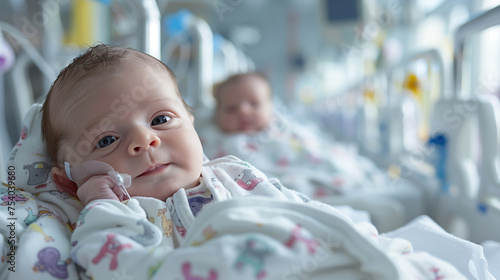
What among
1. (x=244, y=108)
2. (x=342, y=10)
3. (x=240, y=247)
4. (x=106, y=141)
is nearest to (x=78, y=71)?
(x=106, y=141)

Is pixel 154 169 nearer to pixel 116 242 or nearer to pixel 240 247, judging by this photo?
pixel 116 242

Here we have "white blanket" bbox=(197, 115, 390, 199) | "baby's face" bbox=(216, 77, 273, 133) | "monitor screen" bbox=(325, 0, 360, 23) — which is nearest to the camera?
"white blanket" bbox=(197, 115, 390, 199)

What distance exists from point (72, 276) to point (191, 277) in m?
0.22

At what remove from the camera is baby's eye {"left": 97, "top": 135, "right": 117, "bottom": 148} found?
758mm

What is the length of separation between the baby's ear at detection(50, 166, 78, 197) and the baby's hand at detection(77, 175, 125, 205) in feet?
0.32

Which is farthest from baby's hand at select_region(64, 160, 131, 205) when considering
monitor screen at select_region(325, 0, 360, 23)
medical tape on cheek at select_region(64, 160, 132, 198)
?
monitor screen at select_region(325, 0, 360, 23)

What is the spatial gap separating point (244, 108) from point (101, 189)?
4.80 ft

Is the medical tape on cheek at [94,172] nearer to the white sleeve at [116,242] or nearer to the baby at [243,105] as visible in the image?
the white sleeve at [116,242]

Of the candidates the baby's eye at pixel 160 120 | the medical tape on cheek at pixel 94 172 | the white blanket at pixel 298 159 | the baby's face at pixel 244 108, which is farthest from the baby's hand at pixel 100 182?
the baby's face at pixel 244 108

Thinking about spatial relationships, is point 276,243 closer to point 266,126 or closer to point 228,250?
point 228,250

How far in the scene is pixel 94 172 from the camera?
760mm

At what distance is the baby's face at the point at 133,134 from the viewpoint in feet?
2.43

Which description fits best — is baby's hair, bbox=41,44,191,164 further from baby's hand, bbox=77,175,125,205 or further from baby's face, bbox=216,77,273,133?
baby's face, bbox=216,77,273,133

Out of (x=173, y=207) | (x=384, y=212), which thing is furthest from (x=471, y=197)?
(x=173, y=207)
